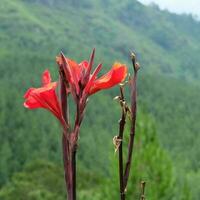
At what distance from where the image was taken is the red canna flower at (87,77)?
160 cm

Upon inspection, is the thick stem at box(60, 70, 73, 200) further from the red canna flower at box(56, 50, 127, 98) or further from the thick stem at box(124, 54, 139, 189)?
the thick stem at box(124, 54, 139, 189)

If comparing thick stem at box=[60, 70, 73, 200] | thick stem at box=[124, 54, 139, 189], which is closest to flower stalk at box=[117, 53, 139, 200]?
thick stem at box=[124, 54, 139, 189]

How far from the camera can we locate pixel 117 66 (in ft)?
5.29

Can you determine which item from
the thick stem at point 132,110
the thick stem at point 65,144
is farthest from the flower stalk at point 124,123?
the thick stem at point 65,144

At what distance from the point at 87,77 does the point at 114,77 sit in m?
0.07

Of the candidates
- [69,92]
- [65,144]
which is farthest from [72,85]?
[65,144]

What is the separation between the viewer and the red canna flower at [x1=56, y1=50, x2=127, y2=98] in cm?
160

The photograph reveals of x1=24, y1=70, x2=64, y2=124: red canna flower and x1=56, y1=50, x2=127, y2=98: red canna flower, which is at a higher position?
x1=56, y1=50, x2=127, y2=98: red canna flower

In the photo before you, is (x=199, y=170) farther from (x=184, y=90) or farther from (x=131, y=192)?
(x=131, y=192)

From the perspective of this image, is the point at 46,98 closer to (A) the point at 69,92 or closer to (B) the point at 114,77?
(A) the point at 69,92

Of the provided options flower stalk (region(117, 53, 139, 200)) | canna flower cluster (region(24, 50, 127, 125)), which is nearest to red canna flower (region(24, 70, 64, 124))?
canna flower cluster (region(24, 50, 127, 125))

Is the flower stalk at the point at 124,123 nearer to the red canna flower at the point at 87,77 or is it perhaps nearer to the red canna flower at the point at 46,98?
the red canna flower at the point at 87,77

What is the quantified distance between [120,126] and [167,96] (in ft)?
494

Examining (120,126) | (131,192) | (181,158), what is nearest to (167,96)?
(181,158)
